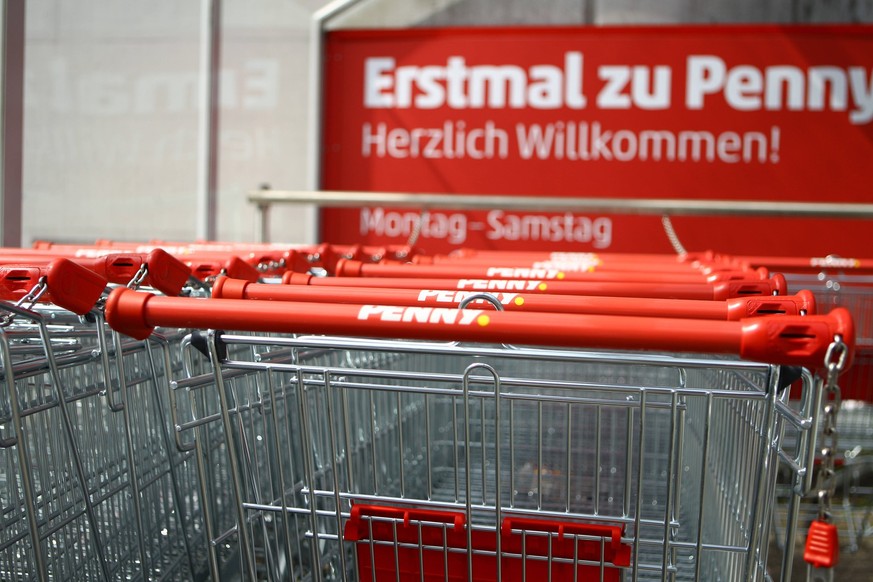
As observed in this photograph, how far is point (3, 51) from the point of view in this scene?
3584 millimetres

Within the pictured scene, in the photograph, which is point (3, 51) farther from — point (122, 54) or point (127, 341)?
point (127, 341)

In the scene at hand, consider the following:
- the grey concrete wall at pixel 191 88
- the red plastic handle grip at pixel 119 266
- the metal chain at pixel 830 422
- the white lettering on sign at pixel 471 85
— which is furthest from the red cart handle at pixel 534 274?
the white lettering on sign at pixel 471 85

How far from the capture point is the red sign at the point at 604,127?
5.57m

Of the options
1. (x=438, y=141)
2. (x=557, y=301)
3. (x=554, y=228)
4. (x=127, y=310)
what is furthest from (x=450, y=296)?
(x=438, y=141)

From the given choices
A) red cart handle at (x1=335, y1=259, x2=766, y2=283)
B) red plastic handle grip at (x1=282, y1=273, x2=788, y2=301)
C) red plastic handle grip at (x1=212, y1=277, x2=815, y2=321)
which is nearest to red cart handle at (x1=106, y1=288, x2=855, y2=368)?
red plastic handle grip at (x1=212, y1=277, x2=815, y2=321)

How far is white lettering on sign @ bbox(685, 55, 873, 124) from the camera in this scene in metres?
5.54

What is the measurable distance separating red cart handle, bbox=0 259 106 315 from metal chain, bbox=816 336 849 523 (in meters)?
1.16

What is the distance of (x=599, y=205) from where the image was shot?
422 centimetres

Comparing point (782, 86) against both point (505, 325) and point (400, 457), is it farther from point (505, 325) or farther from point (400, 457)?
point (505, 325)

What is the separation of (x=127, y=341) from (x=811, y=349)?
4.38 feet

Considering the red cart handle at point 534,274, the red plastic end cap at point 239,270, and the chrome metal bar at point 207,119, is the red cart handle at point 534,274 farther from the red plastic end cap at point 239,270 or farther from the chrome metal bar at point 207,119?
the chrome metal bar at point 207,119

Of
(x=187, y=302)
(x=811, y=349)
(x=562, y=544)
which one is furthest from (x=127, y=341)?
(x=811, y=349)

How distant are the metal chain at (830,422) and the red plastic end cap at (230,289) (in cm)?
95

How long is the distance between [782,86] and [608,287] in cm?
438
